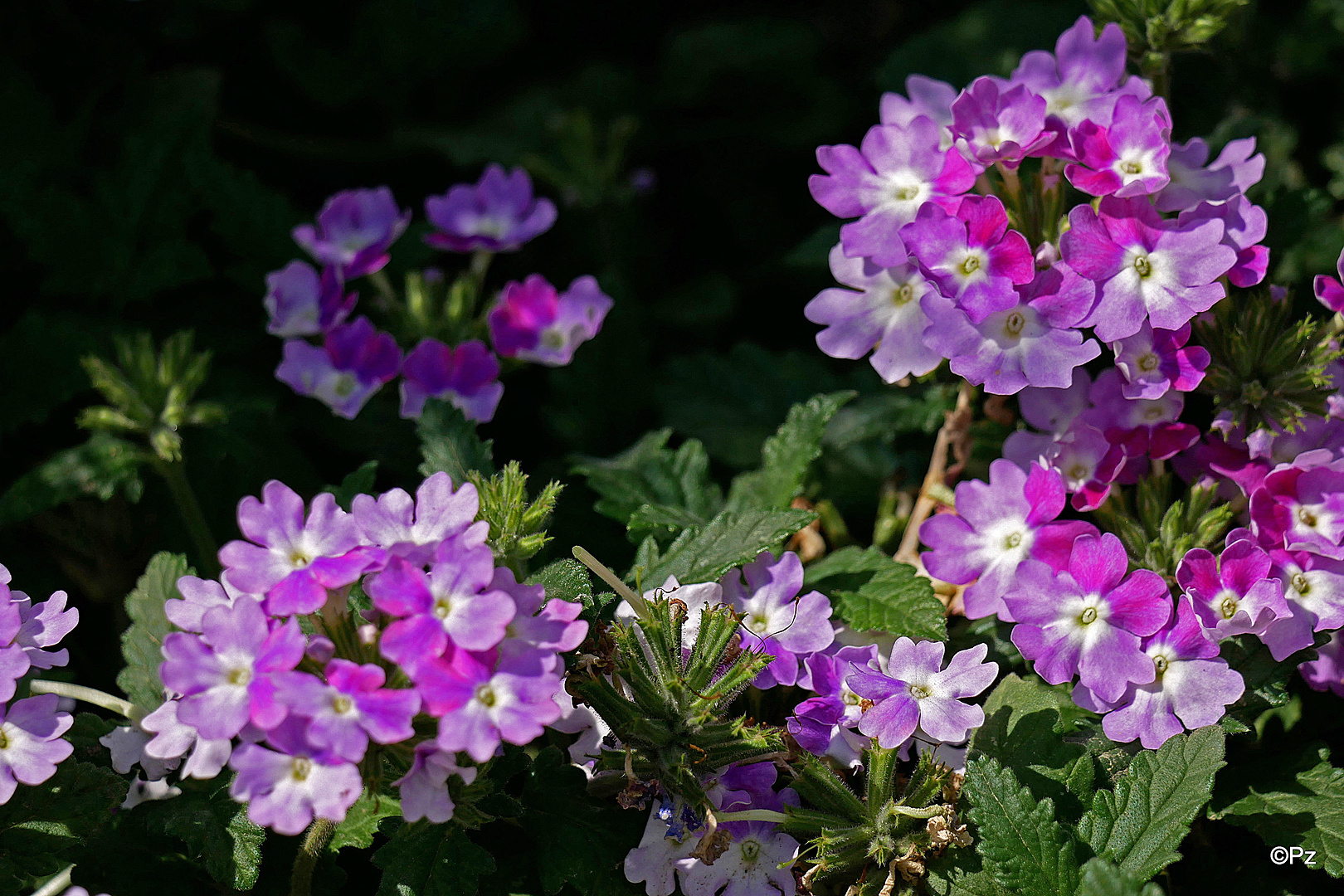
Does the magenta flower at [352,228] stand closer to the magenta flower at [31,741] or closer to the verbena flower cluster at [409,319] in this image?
the verbena flower cluster at [409,319]

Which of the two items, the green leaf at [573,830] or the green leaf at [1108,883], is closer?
the green leaf at [1108,883]

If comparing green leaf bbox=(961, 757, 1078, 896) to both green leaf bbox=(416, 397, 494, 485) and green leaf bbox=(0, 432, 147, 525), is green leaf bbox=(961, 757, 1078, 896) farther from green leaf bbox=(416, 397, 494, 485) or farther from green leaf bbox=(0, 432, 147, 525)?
green leaf bbox=(0, 432, 147, 525)

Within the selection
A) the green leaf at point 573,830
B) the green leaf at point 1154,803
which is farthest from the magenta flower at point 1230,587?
the green leaf at point 573,830

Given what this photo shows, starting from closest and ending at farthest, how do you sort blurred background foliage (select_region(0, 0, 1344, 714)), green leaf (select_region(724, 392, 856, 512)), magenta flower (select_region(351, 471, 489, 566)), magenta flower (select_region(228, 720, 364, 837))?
magenta flower (select_region(228, 720, 364, 837))
magenta flower (select_region(351, 471, 489, 566))
green leaf (select_region(724, 392, 856, 512))
blurred background foliage (select_region(0, 0, 1344, 714))

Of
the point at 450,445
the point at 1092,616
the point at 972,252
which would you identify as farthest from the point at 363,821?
the point at 972,252

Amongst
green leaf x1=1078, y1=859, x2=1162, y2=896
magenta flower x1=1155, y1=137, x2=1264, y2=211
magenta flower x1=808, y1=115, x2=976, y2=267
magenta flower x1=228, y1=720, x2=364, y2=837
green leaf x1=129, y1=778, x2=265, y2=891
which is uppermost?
magenta flower x1=808, y1=115, x2=976, y2=267

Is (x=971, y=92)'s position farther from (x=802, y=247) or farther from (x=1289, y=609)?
(x=1289, y=609)

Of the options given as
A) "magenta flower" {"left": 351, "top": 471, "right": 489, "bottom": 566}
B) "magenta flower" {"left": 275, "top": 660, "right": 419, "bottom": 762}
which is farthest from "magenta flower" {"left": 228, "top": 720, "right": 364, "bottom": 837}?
"magenta flower" {"left": 351, "top": 471, "right": 489, "bottom": 566}
